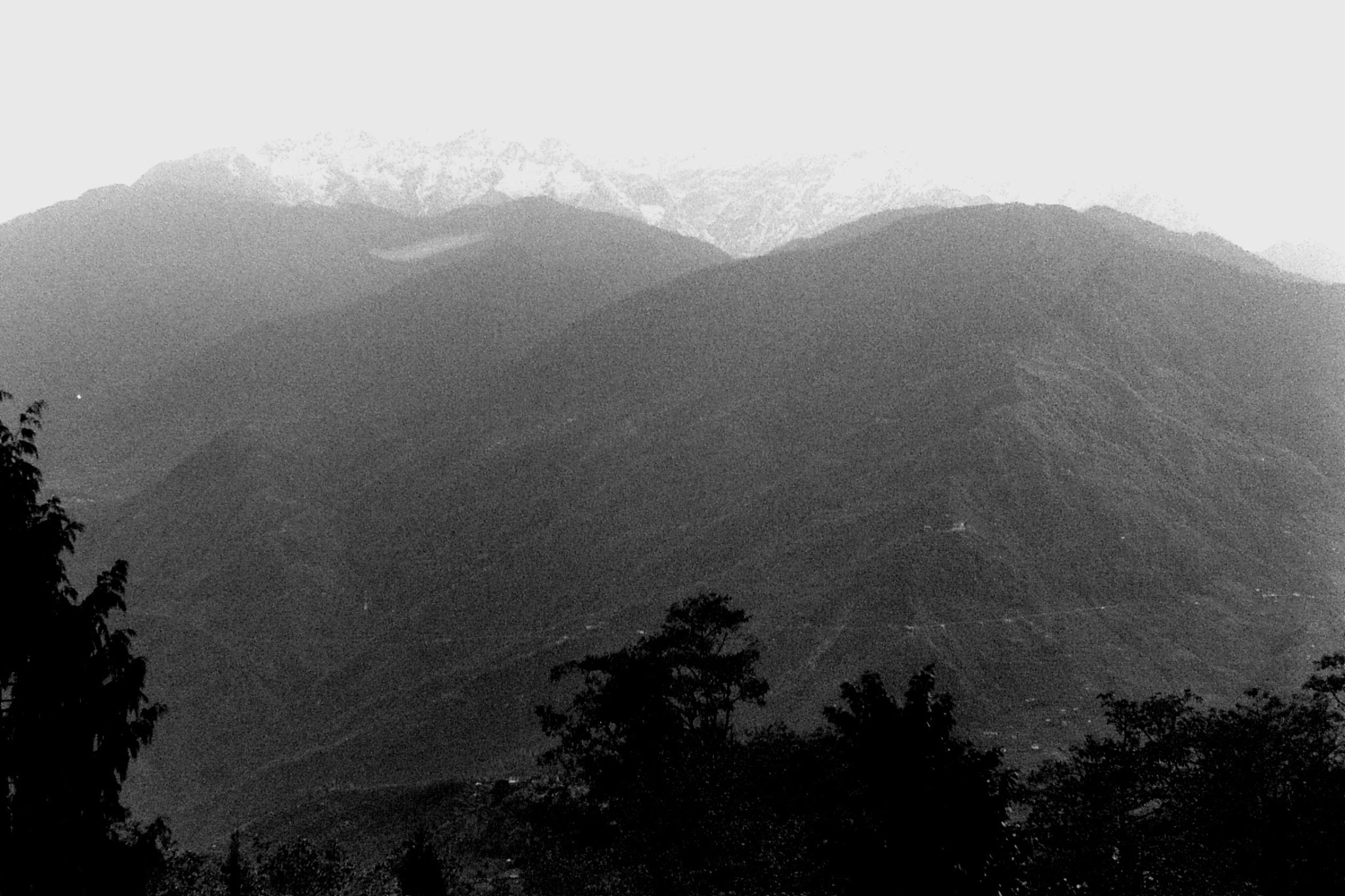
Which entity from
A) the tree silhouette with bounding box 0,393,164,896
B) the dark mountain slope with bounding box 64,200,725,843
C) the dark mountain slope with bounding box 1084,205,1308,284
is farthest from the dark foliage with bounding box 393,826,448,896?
the dark mountain slope with bounding box 1084,205,1308,284

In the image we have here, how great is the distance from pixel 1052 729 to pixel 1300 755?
4067 cm

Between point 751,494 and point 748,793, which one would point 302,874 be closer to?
point 748,793

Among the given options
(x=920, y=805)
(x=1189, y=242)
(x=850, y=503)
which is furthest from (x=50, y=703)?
(x=1189, y=242)

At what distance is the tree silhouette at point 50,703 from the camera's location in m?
13.0

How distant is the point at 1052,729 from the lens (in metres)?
60.4

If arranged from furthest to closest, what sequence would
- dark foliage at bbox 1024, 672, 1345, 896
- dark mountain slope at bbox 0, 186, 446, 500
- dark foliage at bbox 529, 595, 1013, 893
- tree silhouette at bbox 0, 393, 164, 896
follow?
dark mountain slope at bbox 0, 186, 446, 500 → dark foliage at bbox 1024, 672, 1345, 896 → dark foliage at bbox 529, 595, 1013, 893 → tree silhouette at bbox 0, 393, 164, 896

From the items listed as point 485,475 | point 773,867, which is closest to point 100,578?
point 773,867

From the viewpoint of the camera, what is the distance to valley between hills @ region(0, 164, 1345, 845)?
72.0 m

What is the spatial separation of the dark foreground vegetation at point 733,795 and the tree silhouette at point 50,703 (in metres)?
0.03

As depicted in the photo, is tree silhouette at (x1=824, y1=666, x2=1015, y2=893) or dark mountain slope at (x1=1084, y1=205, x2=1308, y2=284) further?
dark mountain slope at (x1=1084, y1=205, x2=1308, y2=284)

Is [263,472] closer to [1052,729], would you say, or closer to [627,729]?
[1052,729]

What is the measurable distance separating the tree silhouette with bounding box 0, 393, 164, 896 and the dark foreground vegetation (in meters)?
0.03

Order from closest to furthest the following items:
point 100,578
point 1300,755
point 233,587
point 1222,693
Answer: point 100,578 → point 1300,755 → point 1222,693 → point 233,587

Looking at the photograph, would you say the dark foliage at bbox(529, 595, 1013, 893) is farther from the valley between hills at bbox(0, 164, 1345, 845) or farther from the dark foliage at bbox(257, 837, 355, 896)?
the valley between hills at bbox(0, 164, 1345, 845)
